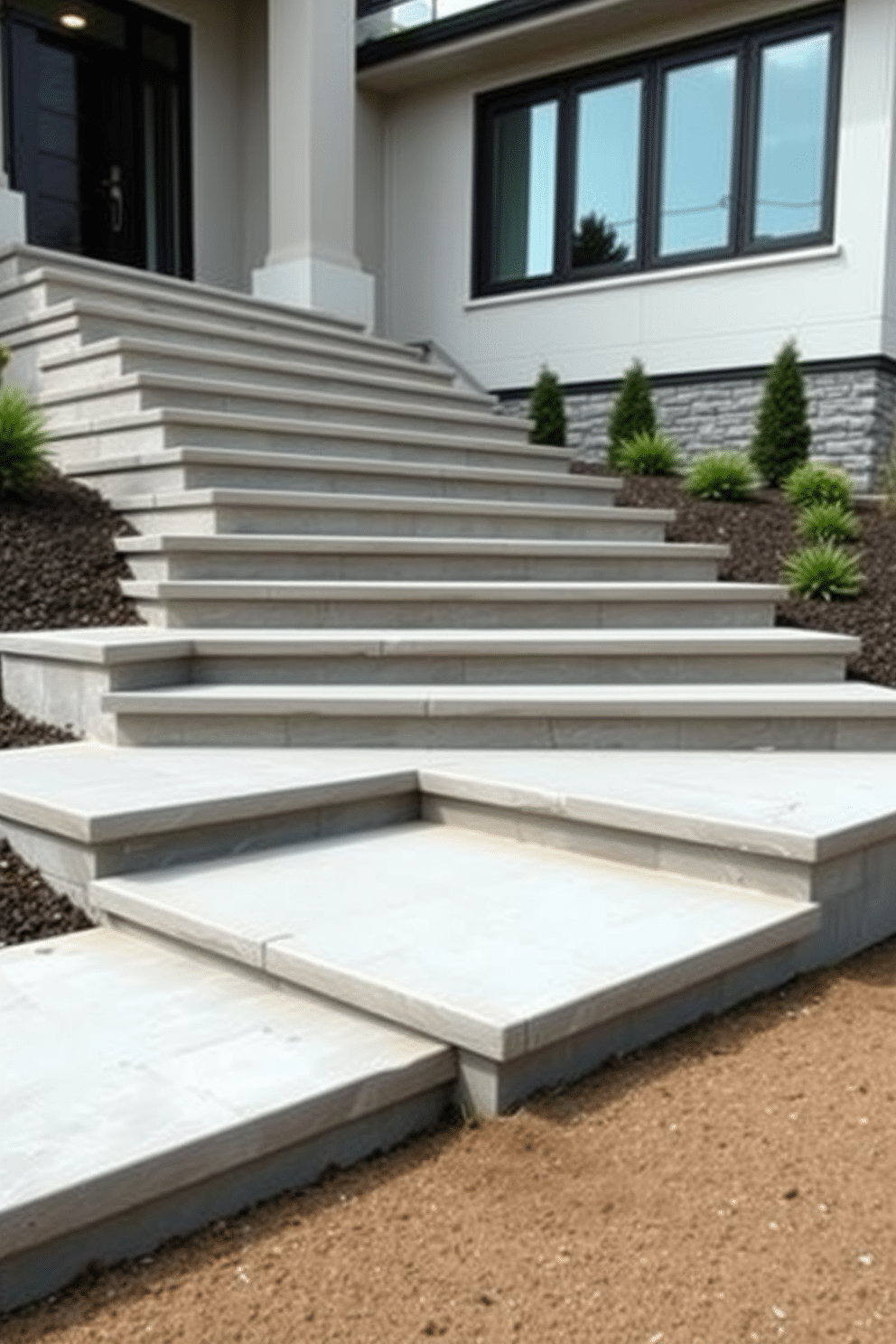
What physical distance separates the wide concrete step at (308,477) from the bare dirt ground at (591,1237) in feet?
12.0

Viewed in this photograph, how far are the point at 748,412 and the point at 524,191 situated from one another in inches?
117

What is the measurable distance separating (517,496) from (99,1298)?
4991 mm

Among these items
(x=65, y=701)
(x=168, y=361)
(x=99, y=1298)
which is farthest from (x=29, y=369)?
(x=99, y=1298)

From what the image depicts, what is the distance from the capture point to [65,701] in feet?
12.8

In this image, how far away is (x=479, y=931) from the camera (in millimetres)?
2516

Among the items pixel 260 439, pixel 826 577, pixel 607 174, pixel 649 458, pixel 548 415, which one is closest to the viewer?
pixel 826 577

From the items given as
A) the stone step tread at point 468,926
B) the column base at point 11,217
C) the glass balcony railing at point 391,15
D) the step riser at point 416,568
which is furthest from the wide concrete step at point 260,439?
the glass balcony railing at point 391,15

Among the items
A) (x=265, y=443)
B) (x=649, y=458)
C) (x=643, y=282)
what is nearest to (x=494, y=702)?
(x=265, y=443)

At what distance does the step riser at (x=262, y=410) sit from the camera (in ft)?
19.4

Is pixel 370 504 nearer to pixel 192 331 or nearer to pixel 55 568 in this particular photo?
pixel 55 568

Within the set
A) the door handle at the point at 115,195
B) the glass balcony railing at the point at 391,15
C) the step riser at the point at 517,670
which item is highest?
the glass balcony railing at the point at 391,15

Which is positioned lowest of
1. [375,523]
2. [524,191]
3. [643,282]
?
[375,523]

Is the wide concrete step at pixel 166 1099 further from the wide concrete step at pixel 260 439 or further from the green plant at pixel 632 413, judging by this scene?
the green plant at pixel 632 413

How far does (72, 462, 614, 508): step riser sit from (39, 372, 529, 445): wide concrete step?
52 cm
